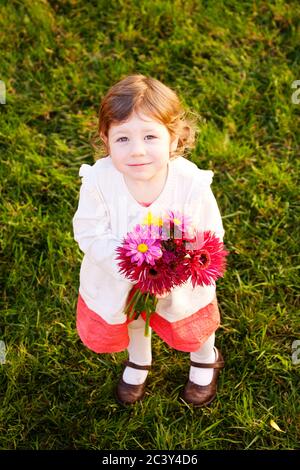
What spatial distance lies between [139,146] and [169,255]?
0.33 metres

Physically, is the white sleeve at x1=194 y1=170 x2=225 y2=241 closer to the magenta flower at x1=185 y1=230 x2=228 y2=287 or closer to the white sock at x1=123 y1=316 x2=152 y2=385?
the magenta flower at x1=185 y1=230 x2=228 y2=287

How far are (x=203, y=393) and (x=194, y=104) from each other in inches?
55.0

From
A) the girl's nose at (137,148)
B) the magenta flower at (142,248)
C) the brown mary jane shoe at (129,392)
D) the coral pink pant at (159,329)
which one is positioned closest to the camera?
the magenta flower at (142,248)

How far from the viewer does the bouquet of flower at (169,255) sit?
1808mm

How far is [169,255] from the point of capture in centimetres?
181

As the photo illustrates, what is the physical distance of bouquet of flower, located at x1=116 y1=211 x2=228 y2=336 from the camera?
71.2 inches

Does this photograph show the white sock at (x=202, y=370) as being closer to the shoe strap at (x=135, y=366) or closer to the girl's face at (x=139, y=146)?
the shoe strap at (x=135, y=366)

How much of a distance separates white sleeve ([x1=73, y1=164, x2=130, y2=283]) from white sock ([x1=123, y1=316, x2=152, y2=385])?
1.38 feet

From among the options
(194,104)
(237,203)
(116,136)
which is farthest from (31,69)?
(116,136)

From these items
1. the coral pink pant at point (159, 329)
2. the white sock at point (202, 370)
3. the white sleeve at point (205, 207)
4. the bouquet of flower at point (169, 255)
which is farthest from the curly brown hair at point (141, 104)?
the white sock at point (202, 370)

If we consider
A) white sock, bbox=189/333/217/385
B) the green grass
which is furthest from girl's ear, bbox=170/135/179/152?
the green grass

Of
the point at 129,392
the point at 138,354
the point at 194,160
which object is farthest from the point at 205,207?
the point at 194,160

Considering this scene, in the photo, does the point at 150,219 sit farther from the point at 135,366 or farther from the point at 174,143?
the point at 135,366

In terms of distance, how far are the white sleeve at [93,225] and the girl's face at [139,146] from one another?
5.3 inches
